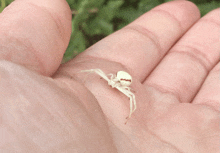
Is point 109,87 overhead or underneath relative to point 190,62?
overhead

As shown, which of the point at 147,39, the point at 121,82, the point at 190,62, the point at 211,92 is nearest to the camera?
the point at 121,82

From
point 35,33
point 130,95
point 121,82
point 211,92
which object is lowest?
point 211,92

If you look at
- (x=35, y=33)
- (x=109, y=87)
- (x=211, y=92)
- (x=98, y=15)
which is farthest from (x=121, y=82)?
(x=98, y=15)

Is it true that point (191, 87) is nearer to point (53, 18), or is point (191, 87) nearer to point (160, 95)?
point (160, 95)

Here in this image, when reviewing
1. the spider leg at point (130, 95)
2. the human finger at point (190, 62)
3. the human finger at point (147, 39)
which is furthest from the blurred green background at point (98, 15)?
the spider leg at point (130, 95)

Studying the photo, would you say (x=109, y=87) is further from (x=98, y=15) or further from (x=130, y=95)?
(x=98, y=15)

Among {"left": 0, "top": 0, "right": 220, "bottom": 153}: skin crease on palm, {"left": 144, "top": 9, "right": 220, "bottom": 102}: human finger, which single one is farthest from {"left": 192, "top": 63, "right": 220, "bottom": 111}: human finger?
{"left": 144, "top": 9, "right": 220, "bottom": 102}: human finger

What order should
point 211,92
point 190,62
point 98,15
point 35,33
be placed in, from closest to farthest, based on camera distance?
point 35,33 → point 211,92 → point 190,62 → point 98,15

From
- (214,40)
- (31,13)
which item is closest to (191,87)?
(214,40)
